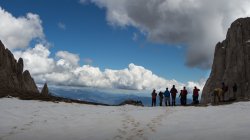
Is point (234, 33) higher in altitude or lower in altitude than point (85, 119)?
higher

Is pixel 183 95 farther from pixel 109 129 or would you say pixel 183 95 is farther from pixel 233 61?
pixel 233 61

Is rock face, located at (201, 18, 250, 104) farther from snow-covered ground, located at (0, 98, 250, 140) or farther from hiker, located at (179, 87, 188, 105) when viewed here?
snow-covered ground, located at (0, 98, 250, 140)

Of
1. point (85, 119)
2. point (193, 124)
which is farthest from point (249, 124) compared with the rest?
point (85, 119)

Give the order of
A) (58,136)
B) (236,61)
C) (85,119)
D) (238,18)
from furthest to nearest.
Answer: (238,18)
(236,61)
(85,119)
(58,136)

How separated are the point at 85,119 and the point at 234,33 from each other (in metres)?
155

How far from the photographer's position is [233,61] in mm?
166875

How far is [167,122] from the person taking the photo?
25625mm

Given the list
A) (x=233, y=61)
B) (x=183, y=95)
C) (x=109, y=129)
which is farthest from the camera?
A: (x=233, y=61)

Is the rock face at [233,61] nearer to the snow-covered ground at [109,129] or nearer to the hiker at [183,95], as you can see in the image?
the hiker at [183,95]

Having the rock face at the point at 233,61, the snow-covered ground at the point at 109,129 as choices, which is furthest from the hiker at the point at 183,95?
the rock face at the point at 233,61

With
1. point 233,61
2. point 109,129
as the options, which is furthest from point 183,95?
point 233,61

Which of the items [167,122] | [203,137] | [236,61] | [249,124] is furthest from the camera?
[236,61]

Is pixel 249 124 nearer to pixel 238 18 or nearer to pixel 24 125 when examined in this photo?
pixel 24 125

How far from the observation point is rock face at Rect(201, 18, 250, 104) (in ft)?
522
